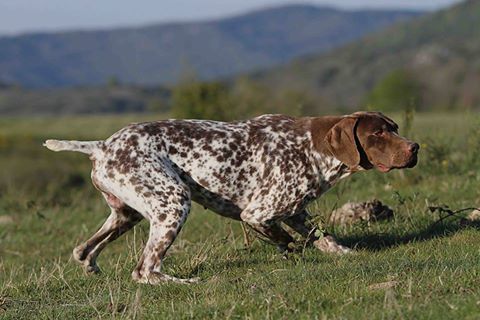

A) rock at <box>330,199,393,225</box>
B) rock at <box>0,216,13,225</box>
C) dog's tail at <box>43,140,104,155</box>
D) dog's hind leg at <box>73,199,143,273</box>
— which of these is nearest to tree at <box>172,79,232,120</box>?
rock at <box>0,216,13,225</box>

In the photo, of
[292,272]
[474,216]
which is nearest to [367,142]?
[292,272]

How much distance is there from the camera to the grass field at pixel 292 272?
6.29 meters

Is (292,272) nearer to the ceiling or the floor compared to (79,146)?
nearer to the floor

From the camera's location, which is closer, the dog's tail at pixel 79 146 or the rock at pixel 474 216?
the dog's tail at pixel 79 146

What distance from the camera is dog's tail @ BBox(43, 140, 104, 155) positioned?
8.40 m

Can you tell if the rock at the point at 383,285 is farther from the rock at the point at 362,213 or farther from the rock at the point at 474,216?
the rock at the point at 362,213

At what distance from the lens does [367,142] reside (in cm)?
863

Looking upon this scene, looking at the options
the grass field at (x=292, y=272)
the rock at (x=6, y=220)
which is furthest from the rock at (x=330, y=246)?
the rock at (x=6, y=220)

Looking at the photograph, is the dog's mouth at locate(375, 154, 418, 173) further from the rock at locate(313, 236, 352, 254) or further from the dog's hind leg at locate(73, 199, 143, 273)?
the dog's hind leg at locate(73, 199, 143, 273)

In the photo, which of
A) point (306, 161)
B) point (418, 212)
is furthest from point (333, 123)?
point (418, 212)

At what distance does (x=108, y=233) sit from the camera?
8.96 meters

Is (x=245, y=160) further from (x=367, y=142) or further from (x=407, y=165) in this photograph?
(x=407, y=165)

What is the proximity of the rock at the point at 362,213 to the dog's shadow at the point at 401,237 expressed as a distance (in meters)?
0.60

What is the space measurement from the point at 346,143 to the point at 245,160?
0.94 meters
